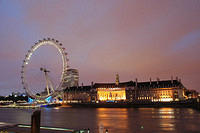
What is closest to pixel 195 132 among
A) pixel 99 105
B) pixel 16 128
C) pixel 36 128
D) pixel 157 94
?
pixel 36 128

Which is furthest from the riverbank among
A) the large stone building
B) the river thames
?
the river thames

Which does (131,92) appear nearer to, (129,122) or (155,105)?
(155,105)

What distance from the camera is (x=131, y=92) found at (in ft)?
390

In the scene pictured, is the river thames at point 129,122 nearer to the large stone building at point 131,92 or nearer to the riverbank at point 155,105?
the riverbank at point 155,105

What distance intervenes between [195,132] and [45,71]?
54741mm

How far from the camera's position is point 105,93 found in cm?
12506

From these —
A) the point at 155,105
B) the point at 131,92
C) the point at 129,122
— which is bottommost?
the point at 155,105

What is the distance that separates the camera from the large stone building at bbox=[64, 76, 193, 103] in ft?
346

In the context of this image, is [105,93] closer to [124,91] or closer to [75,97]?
[124,91]

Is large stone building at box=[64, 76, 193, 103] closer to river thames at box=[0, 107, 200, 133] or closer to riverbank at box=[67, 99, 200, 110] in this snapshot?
riverbank at box=[67, 99, 200, 110]

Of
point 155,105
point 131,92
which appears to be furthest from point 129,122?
point 131,92

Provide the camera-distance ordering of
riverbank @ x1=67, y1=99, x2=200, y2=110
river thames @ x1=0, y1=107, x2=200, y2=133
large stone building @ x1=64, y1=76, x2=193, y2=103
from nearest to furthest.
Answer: river thames @ x1=0, y1=107, x2=200, y2=133 → riverbank @ x1=67, y1=99, x2=200, y2=110 → large stone building @ x1=64, y1=76, x2=193, y2=103

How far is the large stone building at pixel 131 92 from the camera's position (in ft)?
346

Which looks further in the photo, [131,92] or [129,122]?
Answer: [131,92]
